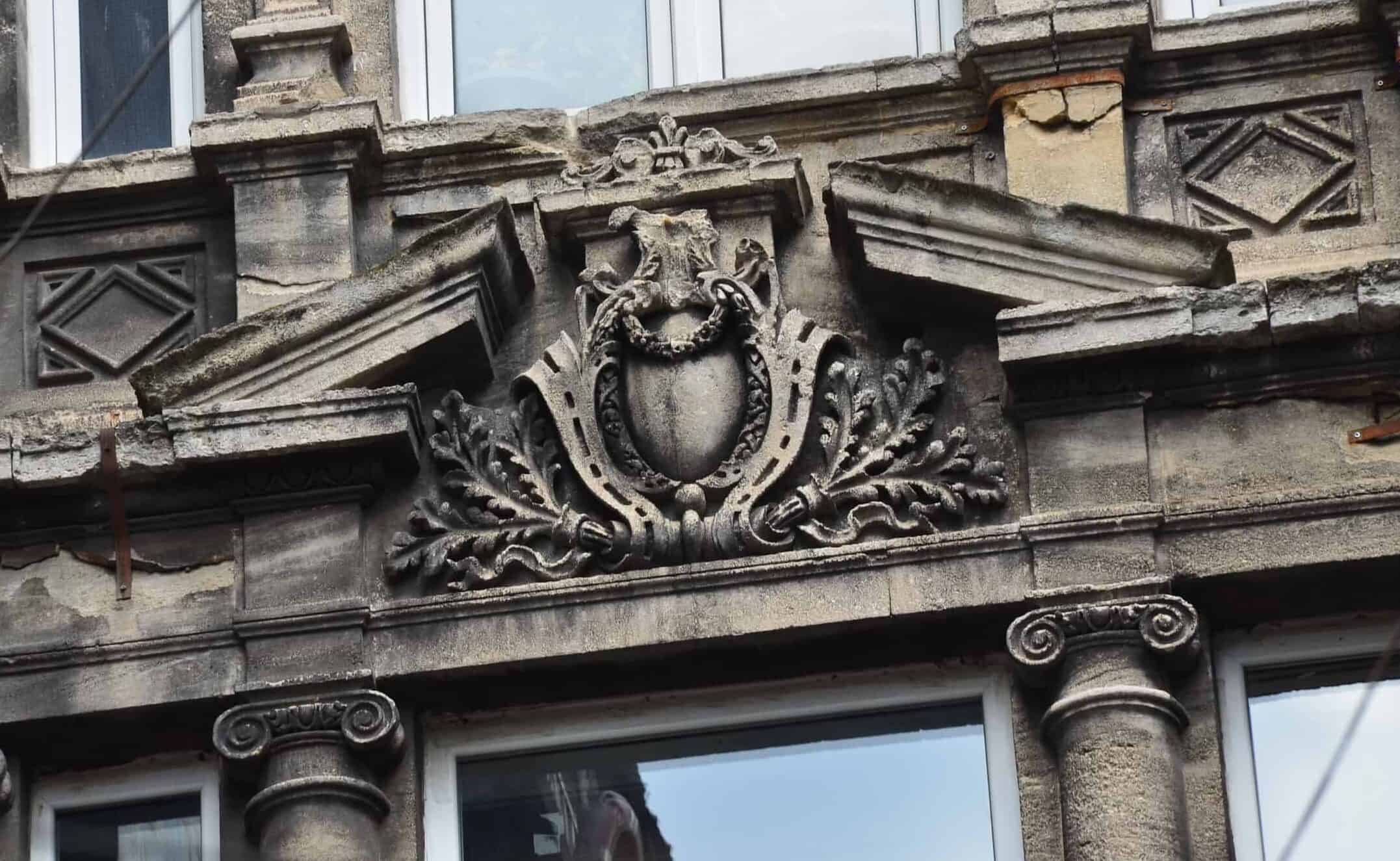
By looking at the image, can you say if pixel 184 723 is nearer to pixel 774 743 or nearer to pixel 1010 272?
pixel 774 743

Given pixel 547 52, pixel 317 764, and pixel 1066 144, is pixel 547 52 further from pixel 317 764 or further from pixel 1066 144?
pixel 317 764

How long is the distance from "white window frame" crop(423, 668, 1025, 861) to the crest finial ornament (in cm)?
155

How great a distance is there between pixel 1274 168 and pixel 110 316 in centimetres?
350

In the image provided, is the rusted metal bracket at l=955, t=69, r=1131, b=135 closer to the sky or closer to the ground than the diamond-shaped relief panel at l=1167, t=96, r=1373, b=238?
closer to the sky

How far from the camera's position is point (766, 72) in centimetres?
1094

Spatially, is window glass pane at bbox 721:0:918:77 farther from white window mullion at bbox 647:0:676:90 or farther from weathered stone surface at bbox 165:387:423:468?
weathered stone surface at bbox 165:387:423:468

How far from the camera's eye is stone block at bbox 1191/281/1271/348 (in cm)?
991

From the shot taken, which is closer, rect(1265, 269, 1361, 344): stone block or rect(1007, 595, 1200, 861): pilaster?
rect(1007, 595, 1200, 861): pilaster

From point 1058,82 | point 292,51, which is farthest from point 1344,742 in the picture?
point 292,51

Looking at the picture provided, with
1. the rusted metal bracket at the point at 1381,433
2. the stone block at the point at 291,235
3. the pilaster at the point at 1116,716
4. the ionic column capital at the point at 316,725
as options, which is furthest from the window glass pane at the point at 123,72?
the rusted metal bracket at the point at 1381,433

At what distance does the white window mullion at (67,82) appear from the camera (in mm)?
11273

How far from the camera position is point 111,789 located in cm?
A: 1030

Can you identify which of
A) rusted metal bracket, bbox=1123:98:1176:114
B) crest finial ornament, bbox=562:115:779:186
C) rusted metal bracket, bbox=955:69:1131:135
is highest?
rusted metal bracket, bbox=955:69:1131:135

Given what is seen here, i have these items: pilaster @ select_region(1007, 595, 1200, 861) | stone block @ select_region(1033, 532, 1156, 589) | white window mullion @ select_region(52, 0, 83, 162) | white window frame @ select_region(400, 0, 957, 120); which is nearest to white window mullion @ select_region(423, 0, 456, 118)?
white window frame @ select_region(400, 0, 957, 120)
